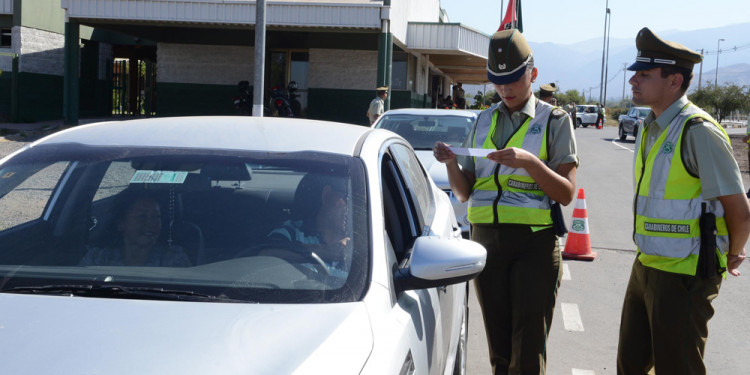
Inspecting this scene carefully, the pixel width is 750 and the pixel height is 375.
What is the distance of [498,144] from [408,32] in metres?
23.9

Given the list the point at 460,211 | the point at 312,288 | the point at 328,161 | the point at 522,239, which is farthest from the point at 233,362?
the point at 460,211

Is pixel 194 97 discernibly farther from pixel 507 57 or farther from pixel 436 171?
pixel 507 57

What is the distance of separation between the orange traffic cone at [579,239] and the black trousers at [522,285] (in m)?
4.78

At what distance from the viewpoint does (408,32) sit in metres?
27.4

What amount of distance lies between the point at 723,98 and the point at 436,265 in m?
63.0

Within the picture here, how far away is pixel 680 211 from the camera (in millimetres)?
3410

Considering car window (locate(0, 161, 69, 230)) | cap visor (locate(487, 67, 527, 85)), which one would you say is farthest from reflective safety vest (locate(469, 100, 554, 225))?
car window (locate(0, 161, 69, 230))

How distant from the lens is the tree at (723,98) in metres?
58.9

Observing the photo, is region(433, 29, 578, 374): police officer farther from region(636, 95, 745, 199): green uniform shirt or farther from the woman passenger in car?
the woman passenger in car

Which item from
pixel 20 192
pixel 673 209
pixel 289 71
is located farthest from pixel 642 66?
pixel 289 71

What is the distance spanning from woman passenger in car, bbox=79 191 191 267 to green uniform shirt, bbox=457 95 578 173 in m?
1.75

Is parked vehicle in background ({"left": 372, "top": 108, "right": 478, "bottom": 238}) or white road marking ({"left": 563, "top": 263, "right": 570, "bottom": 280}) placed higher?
parked vehicle in background ({"left": 372, "top": 108, "right": 478, "bottom": 238})

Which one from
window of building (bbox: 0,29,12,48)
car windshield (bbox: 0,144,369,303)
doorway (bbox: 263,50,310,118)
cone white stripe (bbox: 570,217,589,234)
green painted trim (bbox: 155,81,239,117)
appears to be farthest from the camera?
green painted trim (bbox: 155,81,239,117)

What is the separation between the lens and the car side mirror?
2.69 m
